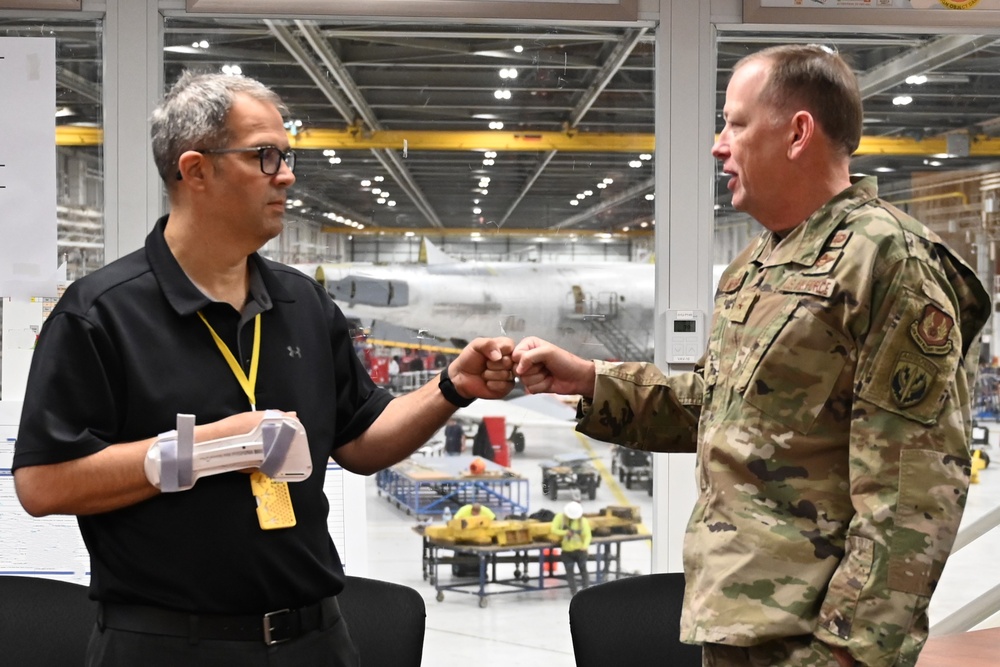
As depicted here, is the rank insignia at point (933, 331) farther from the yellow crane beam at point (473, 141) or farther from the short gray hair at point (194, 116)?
the yellow crane beam at point (473, 141)

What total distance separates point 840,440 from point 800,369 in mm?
124

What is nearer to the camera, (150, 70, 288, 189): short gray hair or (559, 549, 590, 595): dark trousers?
(150, 70, 288, 189): short gray hair

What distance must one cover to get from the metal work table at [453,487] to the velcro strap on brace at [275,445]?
1492mm

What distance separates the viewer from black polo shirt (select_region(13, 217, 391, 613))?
158 centimetres

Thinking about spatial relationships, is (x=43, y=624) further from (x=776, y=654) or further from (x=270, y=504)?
(x=776, y=654)

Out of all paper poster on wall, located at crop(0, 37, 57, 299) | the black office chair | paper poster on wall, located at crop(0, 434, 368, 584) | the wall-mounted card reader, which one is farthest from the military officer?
paper poster on wall, located at crop(0, 37, 57, 299)

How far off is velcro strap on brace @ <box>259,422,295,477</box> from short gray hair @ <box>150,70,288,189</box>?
506 millimetres

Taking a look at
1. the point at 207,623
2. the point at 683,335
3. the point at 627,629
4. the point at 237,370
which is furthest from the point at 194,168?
the point at 683,335

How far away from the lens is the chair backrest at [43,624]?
7.59 ft

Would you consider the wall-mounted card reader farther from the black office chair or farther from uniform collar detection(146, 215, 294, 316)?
uniform collar detection(146, 215, 294, 316)

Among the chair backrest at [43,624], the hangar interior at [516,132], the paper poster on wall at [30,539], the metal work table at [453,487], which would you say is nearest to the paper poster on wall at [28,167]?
the hangar interior at [516,132]

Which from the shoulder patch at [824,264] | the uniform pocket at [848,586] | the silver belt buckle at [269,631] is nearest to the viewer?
the uniform pocket at [848,586]

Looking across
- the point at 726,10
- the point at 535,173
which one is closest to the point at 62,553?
the point at 535,173

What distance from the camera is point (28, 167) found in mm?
2951
